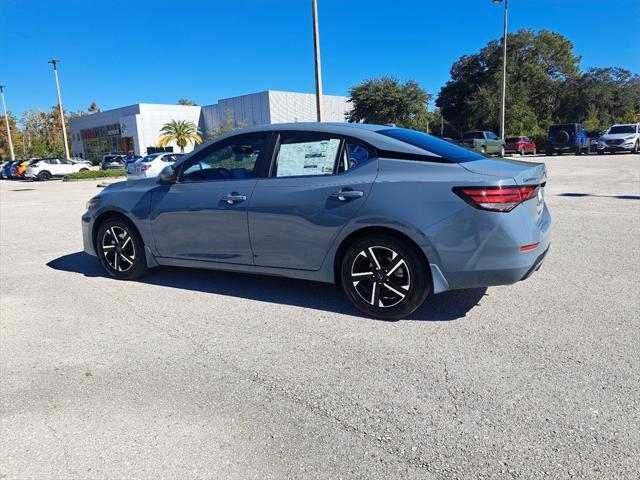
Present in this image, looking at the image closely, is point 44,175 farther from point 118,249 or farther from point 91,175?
point 118,249

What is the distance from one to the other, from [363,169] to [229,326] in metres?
1.70

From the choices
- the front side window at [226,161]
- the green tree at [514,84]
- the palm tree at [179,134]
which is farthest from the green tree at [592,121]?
the front side window at [226,161]

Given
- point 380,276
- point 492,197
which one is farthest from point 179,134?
point 492,197

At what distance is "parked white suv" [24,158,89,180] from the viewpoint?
109 feet

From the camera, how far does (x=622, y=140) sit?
29047 mm

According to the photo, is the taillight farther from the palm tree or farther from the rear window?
the palm tree

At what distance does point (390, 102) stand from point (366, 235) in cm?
4389

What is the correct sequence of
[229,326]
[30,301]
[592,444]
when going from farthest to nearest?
1. [30,301]
2. [229,326]
3. [592,444]

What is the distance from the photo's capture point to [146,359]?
11.4 ft

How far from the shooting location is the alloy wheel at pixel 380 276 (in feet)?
12.6

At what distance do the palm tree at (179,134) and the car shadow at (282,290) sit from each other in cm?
5286

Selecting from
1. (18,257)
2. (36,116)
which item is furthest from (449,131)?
(36,116)

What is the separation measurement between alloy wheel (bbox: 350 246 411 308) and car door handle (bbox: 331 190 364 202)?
0.43 meters

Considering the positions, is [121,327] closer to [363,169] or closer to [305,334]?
[305,334]
